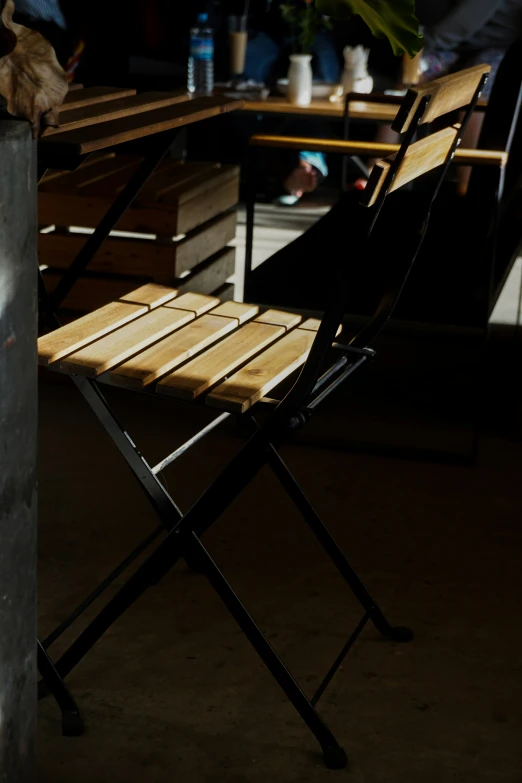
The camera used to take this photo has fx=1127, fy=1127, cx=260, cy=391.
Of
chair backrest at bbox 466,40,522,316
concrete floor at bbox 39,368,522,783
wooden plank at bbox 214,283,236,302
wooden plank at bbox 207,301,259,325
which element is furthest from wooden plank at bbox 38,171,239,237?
wooden plank at bbox 207,301,259,325

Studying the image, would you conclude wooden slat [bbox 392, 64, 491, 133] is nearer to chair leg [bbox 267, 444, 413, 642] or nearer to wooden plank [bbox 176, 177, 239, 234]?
chair leg [bbox 267, 444, 413, 642]

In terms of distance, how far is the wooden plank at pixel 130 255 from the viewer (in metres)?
3.30

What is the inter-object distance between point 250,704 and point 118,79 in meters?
4.89

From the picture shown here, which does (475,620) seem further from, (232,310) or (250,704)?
(232,310)

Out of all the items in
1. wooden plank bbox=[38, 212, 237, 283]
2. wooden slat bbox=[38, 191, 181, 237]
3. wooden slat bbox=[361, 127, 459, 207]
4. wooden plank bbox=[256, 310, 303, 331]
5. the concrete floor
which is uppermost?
wooden slat bbox=[361, 127, 459, 207]

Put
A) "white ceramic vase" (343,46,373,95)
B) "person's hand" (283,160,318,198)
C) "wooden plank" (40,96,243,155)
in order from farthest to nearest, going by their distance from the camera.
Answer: "person's hand" (283,160,318,198) < "white ceramic vase" (343,46,373,95) < "wooden plank" (40,96,243,155)

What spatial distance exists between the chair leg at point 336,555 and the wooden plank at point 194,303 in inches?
12.7

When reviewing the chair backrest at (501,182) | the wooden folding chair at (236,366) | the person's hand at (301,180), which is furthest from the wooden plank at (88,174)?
the person's hand at (301,180)

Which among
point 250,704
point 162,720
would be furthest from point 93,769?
point 250,704

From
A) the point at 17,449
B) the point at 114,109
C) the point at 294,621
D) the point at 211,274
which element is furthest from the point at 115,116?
the point at 211,274

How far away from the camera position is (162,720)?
6.30 ft

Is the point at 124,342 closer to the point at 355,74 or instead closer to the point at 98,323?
the point at 98,323

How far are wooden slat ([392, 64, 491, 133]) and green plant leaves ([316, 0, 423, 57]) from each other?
78mm

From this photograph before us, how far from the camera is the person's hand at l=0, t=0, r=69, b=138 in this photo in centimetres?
126
